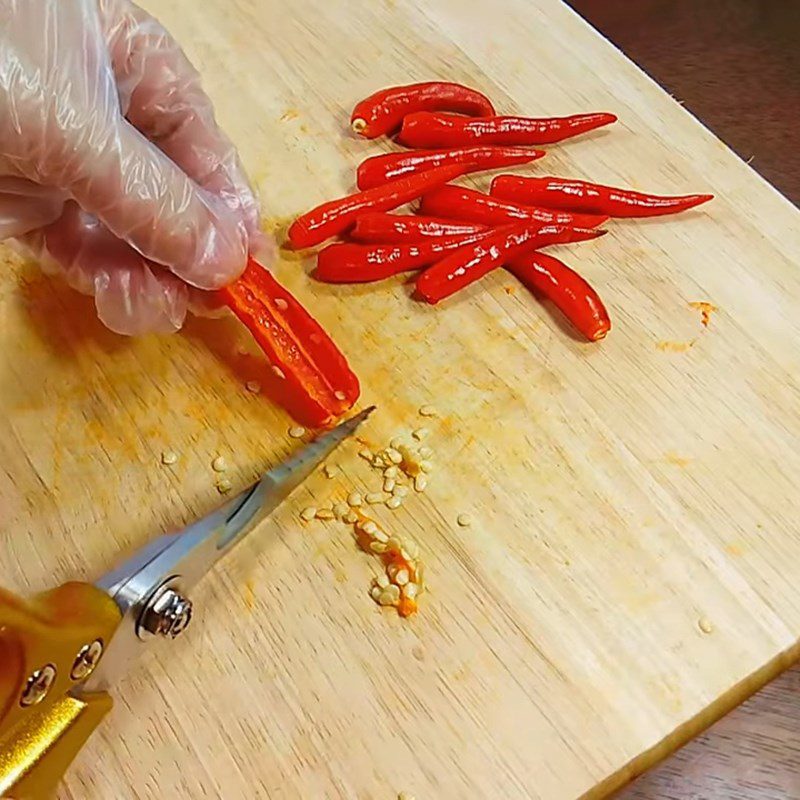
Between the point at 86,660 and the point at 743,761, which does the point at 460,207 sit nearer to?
the point at 86,660

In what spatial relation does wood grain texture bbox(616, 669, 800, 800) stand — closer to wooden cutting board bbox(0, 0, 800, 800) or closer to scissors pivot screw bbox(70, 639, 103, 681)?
wooden cutting board bbox(0, 0, 800, 800)

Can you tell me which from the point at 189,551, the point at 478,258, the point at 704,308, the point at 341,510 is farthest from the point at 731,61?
the point at 189,551

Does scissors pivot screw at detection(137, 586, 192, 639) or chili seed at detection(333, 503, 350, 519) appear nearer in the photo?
scissors pivot screw at detection(137, 586, 192, 639)

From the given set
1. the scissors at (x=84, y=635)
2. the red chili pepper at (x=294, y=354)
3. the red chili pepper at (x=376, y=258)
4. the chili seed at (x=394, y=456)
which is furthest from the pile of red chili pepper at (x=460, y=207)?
the scissors at (x=84, y=635)

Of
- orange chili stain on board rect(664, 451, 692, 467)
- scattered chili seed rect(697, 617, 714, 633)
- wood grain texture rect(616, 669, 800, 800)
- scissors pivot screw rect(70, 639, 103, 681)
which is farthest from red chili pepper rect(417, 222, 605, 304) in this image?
wood grain texture rect(616, 669, 800, 800)

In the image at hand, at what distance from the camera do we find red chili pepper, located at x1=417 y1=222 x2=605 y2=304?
4.64 ft

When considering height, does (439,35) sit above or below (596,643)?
above

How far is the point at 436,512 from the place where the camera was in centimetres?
125

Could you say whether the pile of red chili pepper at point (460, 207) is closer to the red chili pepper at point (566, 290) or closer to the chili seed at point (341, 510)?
the red chili pepper at point (566, 290)

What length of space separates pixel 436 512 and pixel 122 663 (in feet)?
1.27

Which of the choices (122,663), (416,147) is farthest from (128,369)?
(416,147)

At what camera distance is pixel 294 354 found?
1325mm

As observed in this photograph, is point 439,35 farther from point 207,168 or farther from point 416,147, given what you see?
point 207,168

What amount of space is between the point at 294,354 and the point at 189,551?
0.32 metres
